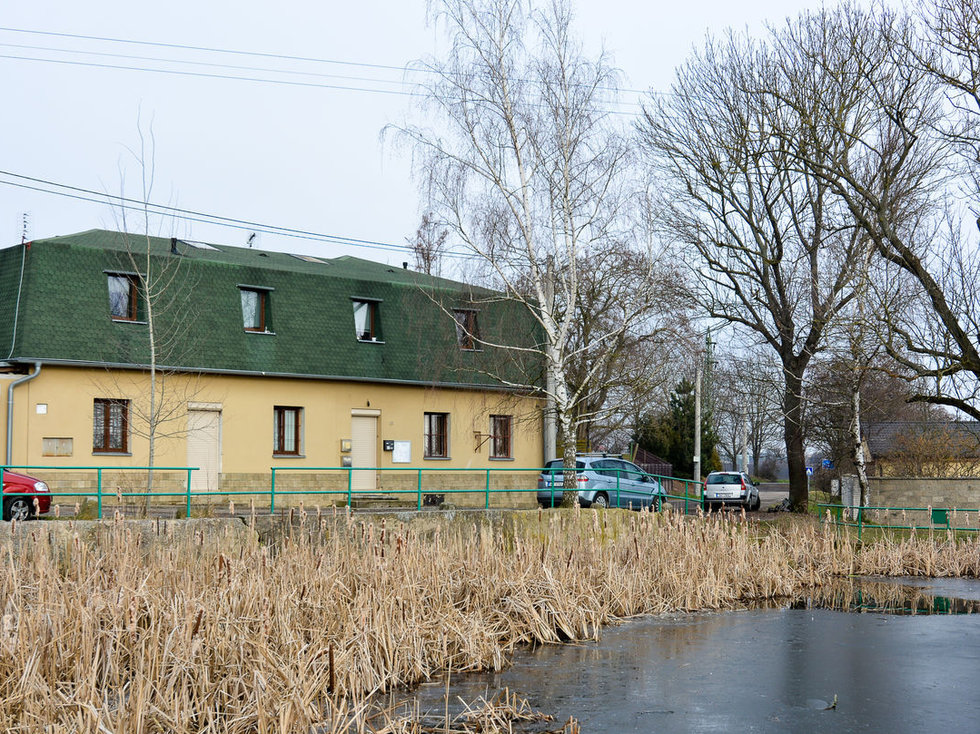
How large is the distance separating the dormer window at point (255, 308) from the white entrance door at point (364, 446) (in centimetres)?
347

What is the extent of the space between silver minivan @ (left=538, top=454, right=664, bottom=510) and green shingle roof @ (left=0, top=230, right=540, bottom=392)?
2744 millimetres

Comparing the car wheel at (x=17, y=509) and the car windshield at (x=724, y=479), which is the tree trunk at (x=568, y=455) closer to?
the car wheel at (x=17, y=509)

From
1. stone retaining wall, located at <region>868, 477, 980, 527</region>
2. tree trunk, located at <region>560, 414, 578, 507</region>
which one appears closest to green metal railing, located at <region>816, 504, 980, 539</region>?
stone retaining wall, located at <region>868, 477, 980, 527</region>

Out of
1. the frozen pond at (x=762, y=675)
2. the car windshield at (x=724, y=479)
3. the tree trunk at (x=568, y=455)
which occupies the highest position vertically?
the tree trunk at (x=568, y=455)

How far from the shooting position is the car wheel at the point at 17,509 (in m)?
18.4

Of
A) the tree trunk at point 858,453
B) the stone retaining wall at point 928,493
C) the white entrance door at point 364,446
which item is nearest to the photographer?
the white entrance door at point 364,446

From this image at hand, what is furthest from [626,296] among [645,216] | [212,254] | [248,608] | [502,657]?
[248,608]

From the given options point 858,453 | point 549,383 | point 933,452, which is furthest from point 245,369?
point 933,452

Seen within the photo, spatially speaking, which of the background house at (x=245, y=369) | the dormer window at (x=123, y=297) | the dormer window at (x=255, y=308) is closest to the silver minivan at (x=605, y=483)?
the background house at (x=245, y=369)

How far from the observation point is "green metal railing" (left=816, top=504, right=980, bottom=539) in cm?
2250

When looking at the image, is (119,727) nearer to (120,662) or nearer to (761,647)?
(120,662)

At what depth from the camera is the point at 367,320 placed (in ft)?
98.5

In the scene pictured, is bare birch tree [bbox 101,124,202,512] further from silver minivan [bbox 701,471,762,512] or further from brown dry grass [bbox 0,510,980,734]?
silver minivan [bbox 701,471,762,512]

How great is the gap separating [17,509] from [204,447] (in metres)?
7.77
